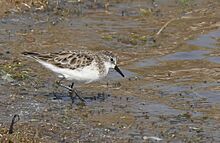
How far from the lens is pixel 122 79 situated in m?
13.8

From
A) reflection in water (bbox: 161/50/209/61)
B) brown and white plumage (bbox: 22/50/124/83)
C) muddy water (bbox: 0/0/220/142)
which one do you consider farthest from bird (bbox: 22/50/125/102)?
reflection in water (bbox: 161/50/209/61)

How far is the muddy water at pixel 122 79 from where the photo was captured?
1078 cm

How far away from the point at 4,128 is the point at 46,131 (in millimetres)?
620

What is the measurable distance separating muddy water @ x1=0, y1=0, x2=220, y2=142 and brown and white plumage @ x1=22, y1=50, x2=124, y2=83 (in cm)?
43

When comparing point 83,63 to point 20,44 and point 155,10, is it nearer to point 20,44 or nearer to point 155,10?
point 20,44

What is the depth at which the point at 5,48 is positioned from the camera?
48.7 feet

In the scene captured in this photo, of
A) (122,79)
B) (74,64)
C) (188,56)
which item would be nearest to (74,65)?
(74,64)

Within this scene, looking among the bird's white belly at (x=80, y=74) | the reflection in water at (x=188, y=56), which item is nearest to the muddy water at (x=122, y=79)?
the reflection in water at (x=188, y=56)

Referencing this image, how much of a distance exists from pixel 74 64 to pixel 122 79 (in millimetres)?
1862

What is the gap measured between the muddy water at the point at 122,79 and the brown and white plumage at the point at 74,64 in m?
0.43

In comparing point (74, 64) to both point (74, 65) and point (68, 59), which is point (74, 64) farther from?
point (68, 59)

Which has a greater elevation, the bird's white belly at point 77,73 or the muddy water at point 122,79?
the bird's white belly at point 77,73

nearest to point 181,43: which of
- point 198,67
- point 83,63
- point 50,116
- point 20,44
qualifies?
point 198,67

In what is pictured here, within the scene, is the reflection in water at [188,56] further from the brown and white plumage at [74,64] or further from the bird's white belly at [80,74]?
the bird's white belly at [80,74]
